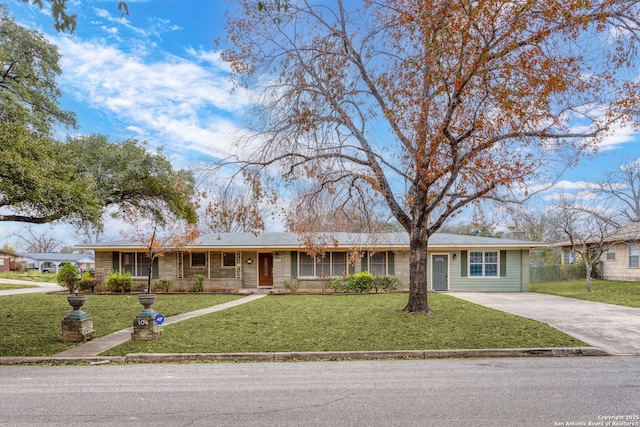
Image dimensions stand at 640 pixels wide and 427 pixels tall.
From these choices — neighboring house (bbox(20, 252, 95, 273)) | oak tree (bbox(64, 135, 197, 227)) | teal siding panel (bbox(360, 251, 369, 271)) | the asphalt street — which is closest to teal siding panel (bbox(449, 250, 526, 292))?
teal siding panel (bbox(360, 251, 369, 271))

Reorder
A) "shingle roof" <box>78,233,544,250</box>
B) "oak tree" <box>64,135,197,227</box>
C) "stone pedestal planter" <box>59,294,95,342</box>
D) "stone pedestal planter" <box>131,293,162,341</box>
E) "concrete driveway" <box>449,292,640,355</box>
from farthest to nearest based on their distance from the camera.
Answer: "shingle roof" <box>78,233,544,250</box> → "oak tree" <box>64,135,197,227</box> → "stone pedestal planter" <box>59,294,95,342</box> → "stone pedestal planter" <box>131,293,162,341</box> → "concrete driveway" <box>449,292,640,355</box>

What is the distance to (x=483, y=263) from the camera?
23672 mm

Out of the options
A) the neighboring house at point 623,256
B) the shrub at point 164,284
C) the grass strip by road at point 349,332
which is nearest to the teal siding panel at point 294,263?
the shrub at point 164,284

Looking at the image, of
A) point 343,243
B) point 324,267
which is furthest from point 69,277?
point 343,243

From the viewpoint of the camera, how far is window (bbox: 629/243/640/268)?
26656 millimetres

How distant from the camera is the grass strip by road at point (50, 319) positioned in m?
8.99

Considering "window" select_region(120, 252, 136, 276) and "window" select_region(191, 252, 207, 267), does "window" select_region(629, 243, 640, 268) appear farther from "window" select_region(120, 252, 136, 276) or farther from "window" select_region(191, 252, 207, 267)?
"window" select_region(120, 252, 136, 276)

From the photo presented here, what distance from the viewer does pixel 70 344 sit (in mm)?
9188

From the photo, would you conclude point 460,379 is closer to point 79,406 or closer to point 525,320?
point 79,406

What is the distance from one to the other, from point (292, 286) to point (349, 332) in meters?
11.9

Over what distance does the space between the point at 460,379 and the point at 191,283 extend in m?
19.2

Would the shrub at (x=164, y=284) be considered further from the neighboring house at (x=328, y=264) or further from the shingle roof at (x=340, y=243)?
the shingle roof at (x=340, y=243)

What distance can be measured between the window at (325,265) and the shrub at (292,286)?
1027mm

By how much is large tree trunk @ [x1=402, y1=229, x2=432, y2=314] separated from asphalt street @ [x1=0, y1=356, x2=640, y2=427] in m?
5.07
